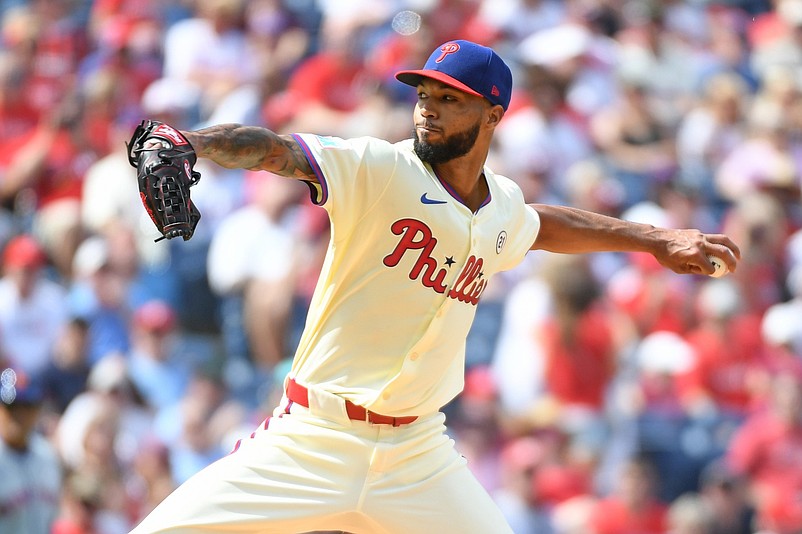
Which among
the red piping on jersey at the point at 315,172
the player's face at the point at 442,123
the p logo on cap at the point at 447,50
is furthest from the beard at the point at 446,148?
the red piping on jersey at the point at 315,172

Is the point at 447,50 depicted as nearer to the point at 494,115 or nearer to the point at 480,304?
the point at 494,115

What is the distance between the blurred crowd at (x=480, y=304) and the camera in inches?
334

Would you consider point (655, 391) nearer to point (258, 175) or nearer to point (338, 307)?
point (258, 175)

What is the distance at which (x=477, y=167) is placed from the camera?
4797 mm

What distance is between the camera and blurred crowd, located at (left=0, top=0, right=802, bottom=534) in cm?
848

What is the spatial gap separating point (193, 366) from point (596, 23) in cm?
521

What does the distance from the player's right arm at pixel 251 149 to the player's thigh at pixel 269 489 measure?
892 mm

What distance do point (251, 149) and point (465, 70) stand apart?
0.92 metres

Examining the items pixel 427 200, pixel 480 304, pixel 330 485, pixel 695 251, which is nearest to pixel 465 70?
pixel 427 200

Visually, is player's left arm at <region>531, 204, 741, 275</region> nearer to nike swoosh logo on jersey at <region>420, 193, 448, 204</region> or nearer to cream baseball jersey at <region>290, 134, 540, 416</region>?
cream baseball jersey at <region>290, 134, 540, 416</region>

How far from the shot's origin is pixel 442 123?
4.65 meters

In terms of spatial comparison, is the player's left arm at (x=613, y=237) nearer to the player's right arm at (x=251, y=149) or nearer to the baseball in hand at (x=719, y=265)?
the baseball in hand at (x=719, y=265)

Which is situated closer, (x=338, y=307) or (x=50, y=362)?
(x=338, y=307)

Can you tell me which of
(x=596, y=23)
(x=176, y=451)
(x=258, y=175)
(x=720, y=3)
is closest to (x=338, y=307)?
(x=176, y=451)
